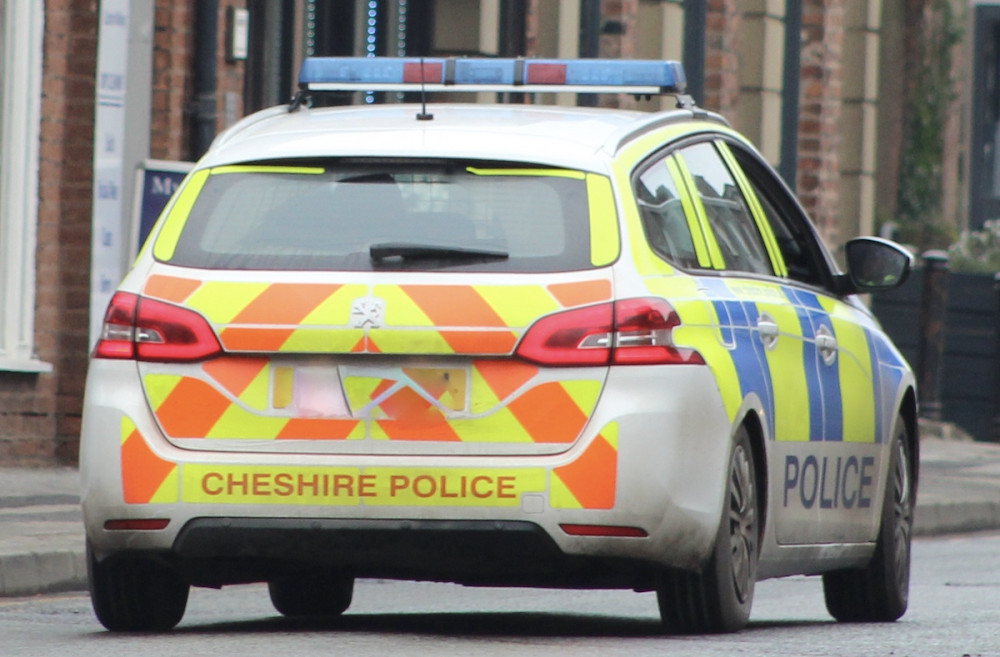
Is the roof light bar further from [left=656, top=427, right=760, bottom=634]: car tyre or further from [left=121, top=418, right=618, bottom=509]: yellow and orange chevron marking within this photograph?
[left=121, top=418, right=618, bottom=509]: yellow and orange chevron marking

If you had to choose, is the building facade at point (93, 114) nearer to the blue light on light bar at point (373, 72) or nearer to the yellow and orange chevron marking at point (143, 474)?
the blue light on light bar at point (373, 72)

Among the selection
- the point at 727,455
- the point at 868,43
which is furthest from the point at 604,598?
the point at 868,43

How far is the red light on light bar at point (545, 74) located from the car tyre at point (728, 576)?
1.23 metres

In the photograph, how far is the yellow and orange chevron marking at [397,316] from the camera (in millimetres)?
6605

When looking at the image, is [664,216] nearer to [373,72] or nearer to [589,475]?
[589,475]

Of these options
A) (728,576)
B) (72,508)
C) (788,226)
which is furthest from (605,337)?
(72,508)

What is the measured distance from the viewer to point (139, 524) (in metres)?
6.77

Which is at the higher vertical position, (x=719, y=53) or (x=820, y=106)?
(x=719, y=53)

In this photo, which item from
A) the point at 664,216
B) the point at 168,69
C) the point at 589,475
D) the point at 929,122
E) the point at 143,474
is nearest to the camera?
the point at 589,475

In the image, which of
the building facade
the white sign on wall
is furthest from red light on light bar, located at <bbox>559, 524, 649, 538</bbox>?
the white sign on wall

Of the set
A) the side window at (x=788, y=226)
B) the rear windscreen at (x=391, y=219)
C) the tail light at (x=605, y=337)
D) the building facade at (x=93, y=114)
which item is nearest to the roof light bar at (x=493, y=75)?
the side window at (x=788, y=226)

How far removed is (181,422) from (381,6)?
1190 cm

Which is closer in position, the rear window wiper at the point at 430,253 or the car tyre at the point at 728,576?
the rear window wiper at the point at 430,253

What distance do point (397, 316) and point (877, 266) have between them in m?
2.39
